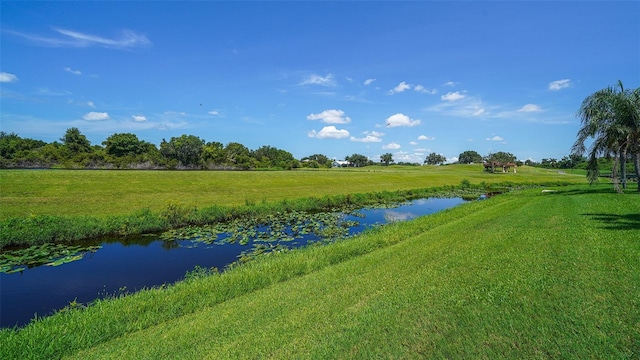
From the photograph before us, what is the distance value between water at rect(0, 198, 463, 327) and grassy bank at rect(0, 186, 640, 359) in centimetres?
361

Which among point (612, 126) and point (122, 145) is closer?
point (612, 126)

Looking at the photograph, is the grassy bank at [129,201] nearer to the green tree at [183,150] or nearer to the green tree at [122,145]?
the green tree at [183,150]

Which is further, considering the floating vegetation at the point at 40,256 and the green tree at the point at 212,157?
the green tree at the point at 212,157

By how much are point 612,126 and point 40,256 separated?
41014mm

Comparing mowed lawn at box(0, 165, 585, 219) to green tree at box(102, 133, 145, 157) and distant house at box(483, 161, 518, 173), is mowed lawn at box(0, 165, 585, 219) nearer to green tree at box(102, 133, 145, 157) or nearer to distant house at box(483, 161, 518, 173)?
green tree at box(102, 133, 145, 157)

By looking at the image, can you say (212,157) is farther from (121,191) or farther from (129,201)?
(129,201)

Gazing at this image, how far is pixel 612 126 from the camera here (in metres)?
25.9

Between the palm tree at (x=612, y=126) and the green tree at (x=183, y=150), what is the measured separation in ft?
312

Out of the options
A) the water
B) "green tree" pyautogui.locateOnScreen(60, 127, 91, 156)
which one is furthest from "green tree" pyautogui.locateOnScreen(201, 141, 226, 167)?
the water

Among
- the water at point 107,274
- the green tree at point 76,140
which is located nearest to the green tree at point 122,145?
the green tree at point 76,140

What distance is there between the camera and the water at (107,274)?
11098 millimetres

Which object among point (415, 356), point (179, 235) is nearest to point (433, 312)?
point (415, 356)

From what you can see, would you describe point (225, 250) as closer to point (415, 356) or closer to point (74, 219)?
point (74, 219)

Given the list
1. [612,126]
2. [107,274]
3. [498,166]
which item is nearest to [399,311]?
[107,274]
